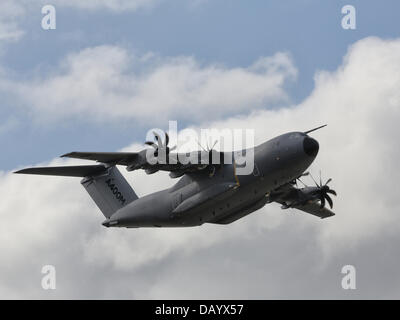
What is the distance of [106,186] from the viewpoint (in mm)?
38156

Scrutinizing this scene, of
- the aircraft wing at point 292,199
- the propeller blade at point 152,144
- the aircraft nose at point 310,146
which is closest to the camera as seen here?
the aircraft nose at point 310,146

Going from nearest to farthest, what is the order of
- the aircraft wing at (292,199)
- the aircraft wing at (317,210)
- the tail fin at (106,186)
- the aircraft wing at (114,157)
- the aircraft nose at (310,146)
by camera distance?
the aircraft nose at (310,146)
the aircraft wing at (114,157)
the aircraft wing at (292,199)
the tail fin at (106,186)
the aircraft wing at (317,210)

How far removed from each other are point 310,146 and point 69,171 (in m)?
11.3

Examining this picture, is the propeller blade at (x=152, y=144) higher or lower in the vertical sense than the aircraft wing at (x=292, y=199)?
higher

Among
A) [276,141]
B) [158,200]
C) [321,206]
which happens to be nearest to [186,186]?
[158,200]

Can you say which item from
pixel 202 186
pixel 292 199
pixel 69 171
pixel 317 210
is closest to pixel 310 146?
pixel 202 186

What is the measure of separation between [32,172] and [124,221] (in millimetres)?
4477

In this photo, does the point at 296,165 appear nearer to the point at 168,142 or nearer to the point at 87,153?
the point at 168,142

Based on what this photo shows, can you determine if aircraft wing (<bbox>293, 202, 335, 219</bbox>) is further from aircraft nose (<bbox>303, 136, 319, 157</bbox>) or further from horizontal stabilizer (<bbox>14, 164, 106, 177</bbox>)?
horizontal stabilizer (<bbox>14, 164, 106, 177</bbox>)

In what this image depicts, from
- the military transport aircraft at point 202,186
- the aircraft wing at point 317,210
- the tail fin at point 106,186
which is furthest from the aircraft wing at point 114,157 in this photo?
the aircraft wing at point 317,210

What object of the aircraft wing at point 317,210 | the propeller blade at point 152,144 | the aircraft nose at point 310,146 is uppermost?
the propeller blade at point 152,144

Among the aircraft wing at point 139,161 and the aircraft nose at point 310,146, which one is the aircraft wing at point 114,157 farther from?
the aircraft nose at point 310,146

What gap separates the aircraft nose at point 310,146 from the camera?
105 ft

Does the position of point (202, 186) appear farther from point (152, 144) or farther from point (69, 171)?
point (69, 171)
